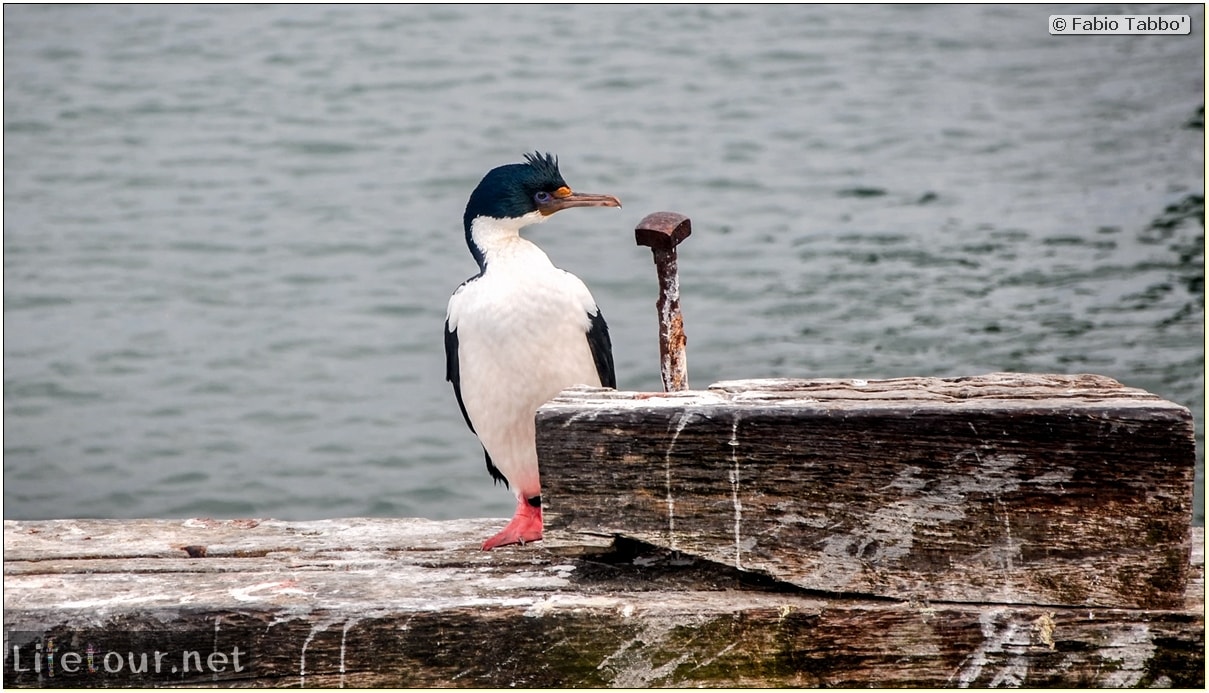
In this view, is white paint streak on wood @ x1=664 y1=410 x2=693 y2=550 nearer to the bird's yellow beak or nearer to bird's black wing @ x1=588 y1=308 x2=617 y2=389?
bird's black wing @ x1=588 y1=308 x2=617 y2=389

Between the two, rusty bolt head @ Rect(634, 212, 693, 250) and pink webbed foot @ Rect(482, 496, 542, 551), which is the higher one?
rusty bolt head @ Rect(634, 212, 693, 250)

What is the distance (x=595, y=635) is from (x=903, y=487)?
0.76m

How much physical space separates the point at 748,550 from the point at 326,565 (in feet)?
3.68

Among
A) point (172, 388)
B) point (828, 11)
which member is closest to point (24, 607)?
point (172, 388)

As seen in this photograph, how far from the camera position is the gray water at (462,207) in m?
10.3

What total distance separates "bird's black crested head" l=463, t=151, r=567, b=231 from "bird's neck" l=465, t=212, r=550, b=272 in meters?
0.02

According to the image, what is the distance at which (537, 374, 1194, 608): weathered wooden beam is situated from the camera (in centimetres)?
323

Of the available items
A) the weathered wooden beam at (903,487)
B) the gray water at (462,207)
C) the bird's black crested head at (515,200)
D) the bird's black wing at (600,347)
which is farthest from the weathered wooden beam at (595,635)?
the gray water at (462,207)

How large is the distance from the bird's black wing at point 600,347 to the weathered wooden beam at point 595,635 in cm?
100

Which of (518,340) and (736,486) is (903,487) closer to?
(736,486)

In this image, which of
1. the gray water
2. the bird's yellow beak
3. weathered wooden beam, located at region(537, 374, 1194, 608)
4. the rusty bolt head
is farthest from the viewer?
the gray water

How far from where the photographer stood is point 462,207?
1416cm

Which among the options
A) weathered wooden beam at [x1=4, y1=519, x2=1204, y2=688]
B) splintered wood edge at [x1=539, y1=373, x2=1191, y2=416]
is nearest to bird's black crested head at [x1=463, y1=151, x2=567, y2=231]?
splintered wood edge at [x1=539, y1=373, x2=1191, y2=416]

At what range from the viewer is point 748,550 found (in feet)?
11.1
